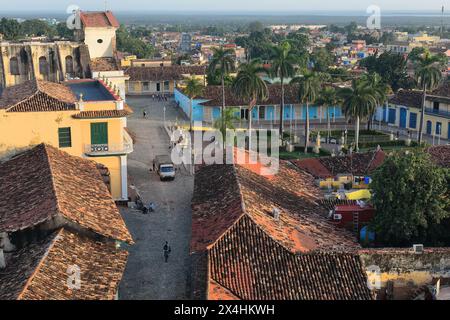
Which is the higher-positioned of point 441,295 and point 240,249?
point 240,249

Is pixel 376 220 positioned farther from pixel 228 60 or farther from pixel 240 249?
pixel 228 60

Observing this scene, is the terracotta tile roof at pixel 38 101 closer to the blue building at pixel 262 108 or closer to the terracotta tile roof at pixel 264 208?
the terracotta tile roof at pixel 264 208

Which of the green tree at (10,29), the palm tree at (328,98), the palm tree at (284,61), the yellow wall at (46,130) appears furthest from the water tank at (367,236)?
the green tree at (10,29)

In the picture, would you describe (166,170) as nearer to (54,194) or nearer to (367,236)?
(367,236)

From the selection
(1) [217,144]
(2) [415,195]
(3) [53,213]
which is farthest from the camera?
(1) [217,144]

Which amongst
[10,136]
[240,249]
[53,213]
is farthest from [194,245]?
[10,136]

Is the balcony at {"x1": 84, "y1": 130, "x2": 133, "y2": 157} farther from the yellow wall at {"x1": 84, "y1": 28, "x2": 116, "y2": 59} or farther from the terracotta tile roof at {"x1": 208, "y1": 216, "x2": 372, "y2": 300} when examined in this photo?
the yellow wall at {"x1": 84, "y1": 28, "x2": 116, "y2": 59}
